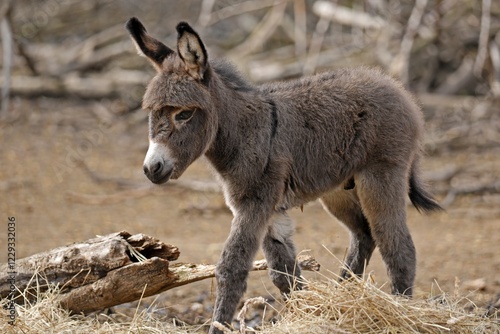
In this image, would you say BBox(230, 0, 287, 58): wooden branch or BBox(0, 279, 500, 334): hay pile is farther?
BBox(230, 0, 287, 58): wooden branch

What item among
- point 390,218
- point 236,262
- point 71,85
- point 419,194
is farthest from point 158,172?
point 71,85

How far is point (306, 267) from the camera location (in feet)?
18.0

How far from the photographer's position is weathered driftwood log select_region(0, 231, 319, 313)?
16.5 ft

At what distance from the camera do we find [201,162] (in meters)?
8.13

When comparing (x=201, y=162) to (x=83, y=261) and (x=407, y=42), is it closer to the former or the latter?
(x=83, y=261)

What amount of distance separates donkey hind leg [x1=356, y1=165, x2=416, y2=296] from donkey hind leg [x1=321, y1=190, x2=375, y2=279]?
0.40 m

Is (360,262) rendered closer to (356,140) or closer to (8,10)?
(356,140)

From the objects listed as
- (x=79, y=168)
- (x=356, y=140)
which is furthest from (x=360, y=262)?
(x=79, y=168)

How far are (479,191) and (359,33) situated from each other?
3.76 m

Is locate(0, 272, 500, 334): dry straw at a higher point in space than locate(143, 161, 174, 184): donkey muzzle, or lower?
lower

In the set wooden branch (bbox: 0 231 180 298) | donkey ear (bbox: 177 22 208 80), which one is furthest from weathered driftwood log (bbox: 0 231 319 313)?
donkey ear (bbox: 177 22 208 80)

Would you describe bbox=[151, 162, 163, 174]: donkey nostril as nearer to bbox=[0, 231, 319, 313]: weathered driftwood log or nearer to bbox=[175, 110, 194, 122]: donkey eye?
bbox=[175, 110, 194, 122]: donkey eye

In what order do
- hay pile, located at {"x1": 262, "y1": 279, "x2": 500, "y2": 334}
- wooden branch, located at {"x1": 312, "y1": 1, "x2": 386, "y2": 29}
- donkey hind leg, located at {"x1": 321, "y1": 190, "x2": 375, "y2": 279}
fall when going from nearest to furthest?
hay pile, located at {"x1": 262, "y1": 279, "x2": 500, "y2": 334} < donkey hind leg, located at {"x1": 321, "y1": 190, "x2": 375, "y2": 279} < wooden branch, located at {"x1": 312, "y1": 1, "x2": 386, "y2": 29}

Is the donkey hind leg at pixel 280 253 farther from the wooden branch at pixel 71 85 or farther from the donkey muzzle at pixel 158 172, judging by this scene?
the wooden branch at pixel 71 85
